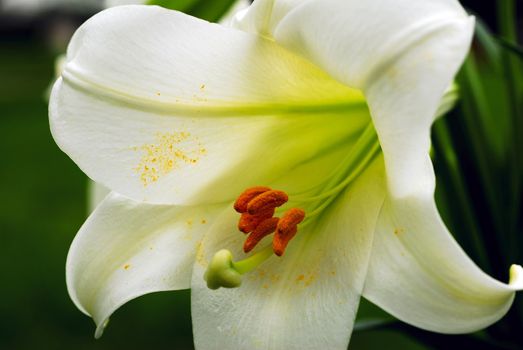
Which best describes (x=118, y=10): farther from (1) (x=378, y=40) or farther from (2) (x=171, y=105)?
(1) (x=378, y=40)

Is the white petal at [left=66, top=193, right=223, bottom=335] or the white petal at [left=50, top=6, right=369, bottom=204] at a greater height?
the white petal at [left=50, top=6, right=369, bottom=204]

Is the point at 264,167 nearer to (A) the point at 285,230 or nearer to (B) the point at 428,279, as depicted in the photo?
(A) the point at 285,230

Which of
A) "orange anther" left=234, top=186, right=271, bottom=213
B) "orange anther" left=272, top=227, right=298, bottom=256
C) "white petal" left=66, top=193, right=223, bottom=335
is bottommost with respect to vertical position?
"white petal" left=66, top=193, right=223, bottom=335

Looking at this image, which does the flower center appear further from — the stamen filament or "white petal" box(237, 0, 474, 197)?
"white petal" box(237, 0, 474, 197)

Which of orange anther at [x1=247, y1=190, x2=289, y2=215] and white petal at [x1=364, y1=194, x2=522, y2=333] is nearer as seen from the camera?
white petal at [x1=364, y1=194, x2=522, y2=333]

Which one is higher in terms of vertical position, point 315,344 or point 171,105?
point 171,105

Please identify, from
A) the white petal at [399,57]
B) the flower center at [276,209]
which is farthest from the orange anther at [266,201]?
the white petal at [399,57]

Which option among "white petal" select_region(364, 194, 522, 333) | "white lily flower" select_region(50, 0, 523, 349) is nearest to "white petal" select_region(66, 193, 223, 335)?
"white lily flower" select_region(50, 0, 523, 349)

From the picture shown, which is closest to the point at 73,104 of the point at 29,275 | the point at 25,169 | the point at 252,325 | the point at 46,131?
the point at 252,325
